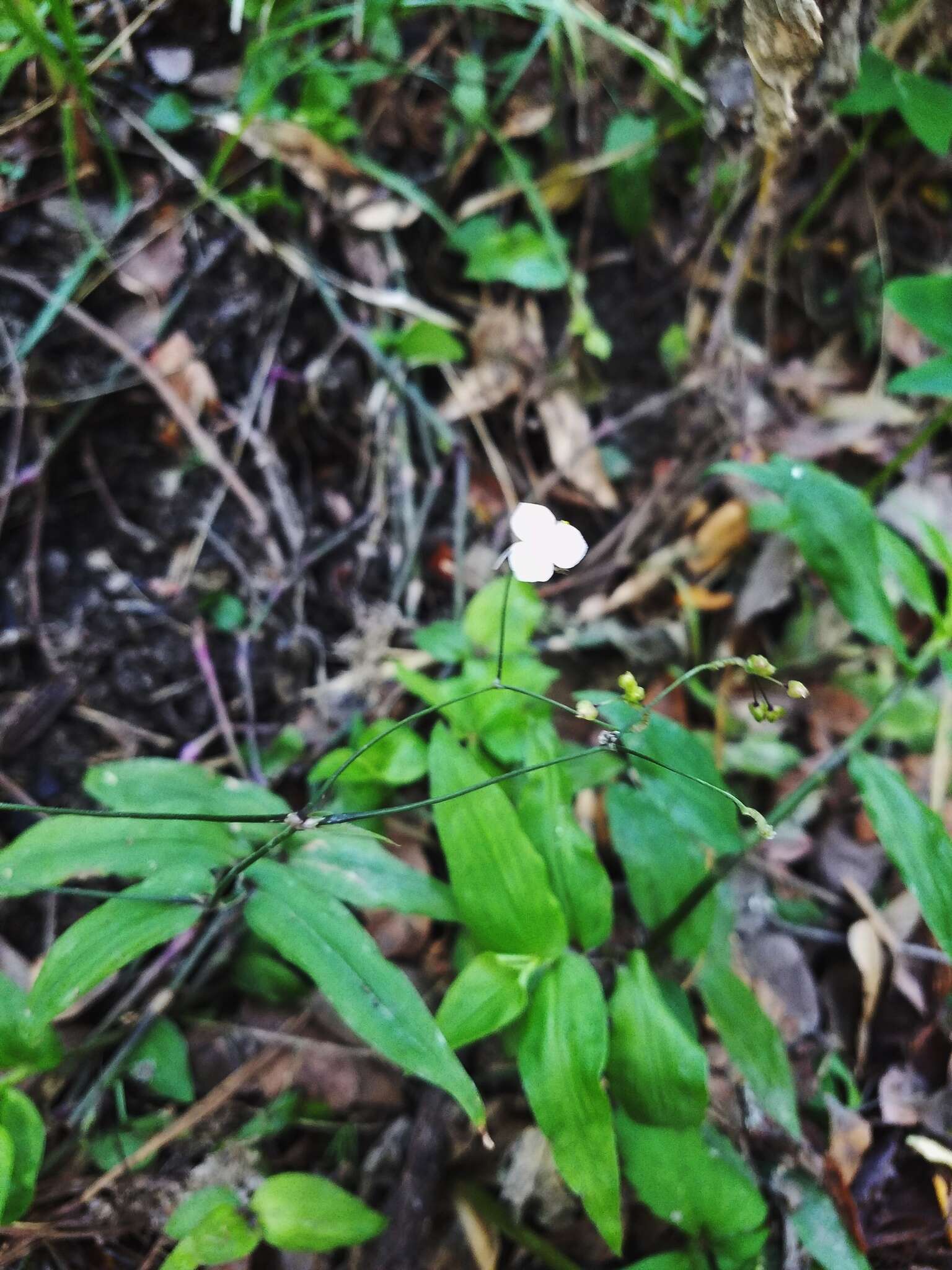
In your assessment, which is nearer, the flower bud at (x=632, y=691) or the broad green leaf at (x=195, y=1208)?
the flower bud at (x=632, y=691)

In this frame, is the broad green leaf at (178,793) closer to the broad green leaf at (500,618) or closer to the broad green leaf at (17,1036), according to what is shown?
the broad green leaf at (17,1036)

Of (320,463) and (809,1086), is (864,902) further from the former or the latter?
(320,463)

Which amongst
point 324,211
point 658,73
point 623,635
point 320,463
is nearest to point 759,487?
point 623,635

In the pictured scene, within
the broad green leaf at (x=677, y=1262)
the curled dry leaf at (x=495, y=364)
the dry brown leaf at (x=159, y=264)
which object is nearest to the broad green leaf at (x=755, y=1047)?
the broad green leaf at (x=677, y=1262)

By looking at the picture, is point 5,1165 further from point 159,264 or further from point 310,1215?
point 159,264

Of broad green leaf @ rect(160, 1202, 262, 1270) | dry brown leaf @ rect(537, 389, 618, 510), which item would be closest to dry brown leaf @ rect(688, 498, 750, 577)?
dry brown leaf @ rect(537, 389, 618, 510)

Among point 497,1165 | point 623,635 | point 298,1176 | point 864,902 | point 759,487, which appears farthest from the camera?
point 759,487

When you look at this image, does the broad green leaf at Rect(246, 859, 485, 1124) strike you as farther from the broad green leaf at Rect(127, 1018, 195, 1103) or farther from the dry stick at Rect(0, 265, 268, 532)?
the dry stick at Rect(0, 265, 268, 532)
